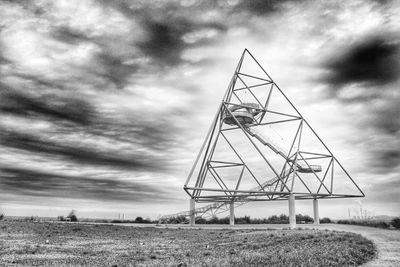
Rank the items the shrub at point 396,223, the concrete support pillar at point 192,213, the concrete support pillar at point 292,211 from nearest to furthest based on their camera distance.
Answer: the shrub at point 396,223 → the concrete support pillar at point 292,211 → the concrete support pillar at point 192,213

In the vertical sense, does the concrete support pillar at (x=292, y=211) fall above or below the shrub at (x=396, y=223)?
above

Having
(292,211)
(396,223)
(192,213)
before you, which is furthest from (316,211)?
(192,213)

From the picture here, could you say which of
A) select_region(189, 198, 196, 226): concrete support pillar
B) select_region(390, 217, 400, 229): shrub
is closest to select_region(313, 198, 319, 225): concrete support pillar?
select_region(390, 217, 400, 229): shrub

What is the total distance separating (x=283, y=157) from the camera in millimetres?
43562

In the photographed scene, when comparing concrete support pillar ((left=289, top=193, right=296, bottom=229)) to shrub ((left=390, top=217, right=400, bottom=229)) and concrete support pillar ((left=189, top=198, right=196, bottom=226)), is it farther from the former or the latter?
concrete support pillar ((left=189, top=198, right=196, bottom=226))

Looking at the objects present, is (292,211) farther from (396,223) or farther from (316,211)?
(316,211)

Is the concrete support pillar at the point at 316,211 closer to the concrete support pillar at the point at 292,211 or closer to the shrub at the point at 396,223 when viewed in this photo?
the concrete support pillar at the point at 292,211

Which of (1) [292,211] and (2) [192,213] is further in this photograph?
(2) [192,213]

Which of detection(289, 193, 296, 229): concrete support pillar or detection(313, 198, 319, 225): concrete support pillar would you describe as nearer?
detection(289, 193, 296, 229): concrete support pillar

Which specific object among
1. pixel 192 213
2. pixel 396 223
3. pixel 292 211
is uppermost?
pixel 292 211

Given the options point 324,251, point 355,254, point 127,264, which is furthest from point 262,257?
point 127,264

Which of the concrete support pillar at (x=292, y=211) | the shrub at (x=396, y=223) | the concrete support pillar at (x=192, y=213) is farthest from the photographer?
the concrete support pillar at (x=192, y=213)

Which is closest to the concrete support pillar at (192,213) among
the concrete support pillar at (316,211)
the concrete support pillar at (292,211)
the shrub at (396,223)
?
the concrete support pillar at (292,211)

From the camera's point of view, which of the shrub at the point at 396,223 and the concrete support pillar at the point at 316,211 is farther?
the concrete support pillar at the point at 316,211
